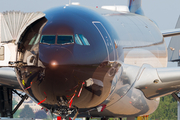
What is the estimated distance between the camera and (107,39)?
10.1 meters

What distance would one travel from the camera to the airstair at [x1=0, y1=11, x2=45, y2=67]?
9.71 meters

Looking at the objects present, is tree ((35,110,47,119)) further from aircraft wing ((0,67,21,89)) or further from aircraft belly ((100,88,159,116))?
aircraft belly ((100,88,159,116))

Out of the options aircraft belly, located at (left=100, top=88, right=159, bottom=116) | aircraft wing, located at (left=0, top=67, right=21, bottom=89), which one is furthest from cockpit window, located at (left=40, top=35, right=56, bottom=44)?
aircraft wing, located at (left=0, top=67, right=21, bottom=89)

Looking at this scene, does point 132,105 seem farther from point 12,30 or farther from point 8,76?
point 8,76

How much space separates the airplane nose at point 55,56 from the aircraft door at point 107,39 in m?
1.29

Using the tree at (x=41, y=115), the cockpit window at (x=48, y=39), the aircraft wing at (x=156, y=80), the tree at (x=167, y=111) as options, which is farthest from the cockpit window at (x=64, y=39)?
the tree at (x=41, y=115)

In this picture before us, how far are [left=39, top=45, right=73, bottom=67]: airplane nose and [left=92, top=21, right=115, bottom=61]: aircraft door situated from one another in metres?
1.29

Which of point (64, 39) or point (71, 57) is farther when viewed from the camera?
point (64, 39)

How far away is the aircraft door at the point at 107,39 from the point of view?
32.9 ft

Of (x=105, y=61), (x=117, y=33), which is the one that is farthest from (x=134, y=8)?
(x=105, y=61)

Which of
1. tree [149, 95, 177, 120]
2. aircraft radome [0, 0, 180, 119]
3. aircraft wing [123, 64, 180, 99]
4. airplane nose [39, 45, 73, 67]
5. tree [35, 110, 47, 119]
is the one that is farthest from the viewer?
tree [35, 110, 47, 119]

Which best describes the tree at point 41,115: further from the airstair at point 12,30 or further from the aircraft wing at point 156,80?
the airstair at point 12,30

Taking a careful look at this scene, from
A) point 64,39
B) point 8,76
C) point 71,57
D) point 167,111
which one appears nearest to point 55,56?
point 71,57

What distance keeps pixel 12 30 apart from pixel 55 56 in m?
1.77
